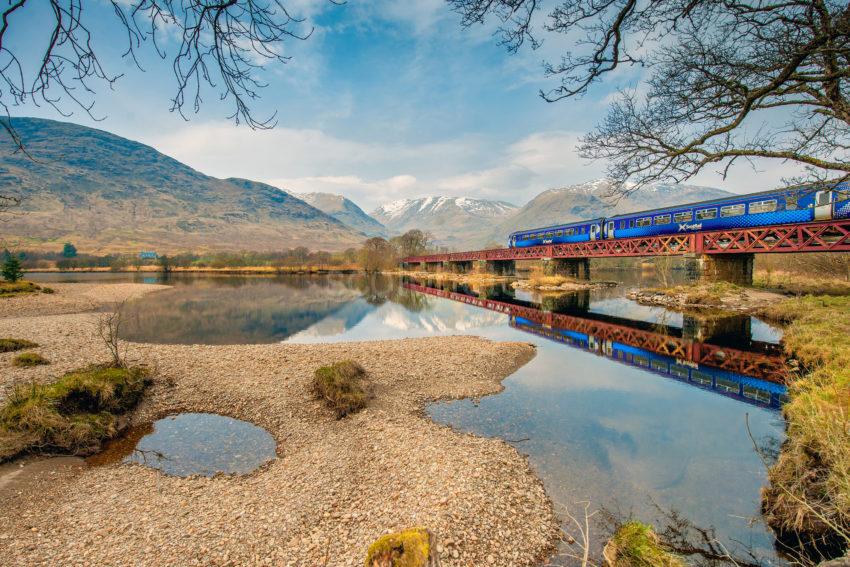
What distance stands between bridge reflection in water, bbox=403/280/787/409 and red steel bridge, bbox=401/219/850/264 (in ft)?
19.0

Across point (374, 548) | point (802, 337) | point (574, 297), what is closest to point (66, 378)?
point (374, 548)

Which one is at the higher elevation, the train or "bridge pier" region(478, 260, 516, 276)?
the train

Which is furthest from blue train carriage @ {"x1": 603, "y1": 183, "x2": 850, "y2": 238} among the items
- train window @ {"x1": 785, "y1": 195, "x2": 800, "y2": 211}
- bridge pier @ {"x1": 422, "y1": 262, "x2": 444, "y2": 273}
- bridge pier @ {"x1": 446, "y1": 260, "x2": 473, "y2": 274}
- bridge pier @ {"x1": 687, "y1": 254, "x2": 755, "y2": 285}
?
bridge pier @ {"x1": 422, "y1": 262, "x2": 444, "y2": 273}

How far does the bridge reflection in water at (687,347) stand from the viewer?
14211mm

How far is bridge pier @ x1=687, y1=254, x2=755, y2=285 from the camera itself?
31984mm

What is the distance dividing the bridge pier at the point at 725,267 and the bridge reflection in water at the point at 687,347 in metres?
6.71

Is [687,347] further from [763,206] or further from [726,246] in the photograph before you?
[763,206]

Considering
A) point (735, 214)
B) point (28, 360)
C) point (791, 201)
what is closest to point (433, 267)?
point (735, 214)

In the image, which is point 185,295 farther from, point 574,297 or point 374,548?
point 374,548

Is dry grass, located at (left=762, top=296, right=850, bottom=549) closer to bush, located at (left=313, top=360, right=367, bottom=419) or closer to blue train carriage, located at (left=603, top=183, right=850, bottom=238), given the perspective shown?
bush, located at (left=313, top=360, right=367, bottom=419)

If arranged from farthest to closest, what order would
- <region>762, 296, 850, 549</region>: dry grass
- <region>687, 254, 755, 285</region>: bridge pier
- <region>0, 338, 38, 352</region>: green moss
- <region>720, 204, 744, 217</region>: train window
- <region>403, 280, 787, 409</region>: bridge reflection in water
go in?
<region>687, 254, 755, 285</region>: bridge pier, <region>720, 204, 744, 217</region>: train window, <region>0, 338, 38, 352</region>: green moss, <region>403, 280, 787, 409</region>: bridge reflection in water, <region>762, 296, 850, 549</region>: dry grass

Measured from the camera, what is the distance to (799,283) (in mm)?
34469

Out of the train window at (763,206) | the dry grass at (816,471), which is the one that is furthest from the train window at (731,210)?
the dry grass at (816,471)

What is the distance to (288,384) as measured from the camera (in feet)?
43.2
